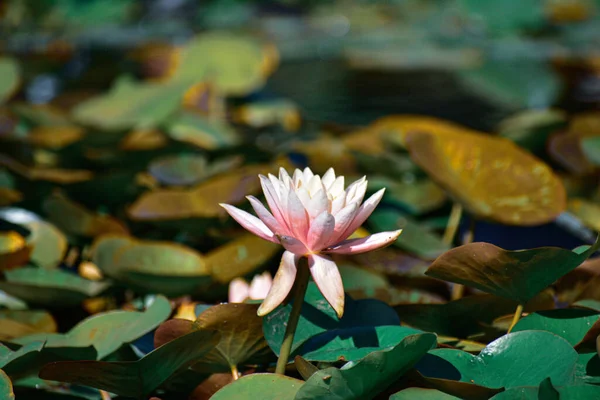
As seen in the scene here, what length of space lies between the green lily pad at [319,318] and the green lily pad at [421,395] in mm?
104

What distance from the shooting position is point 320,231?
56cm

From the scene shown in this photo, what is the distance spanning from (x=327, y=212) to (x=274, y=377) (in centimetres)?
16

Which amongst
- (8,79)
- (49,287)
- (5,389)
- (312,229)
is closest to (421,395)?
(312,229)

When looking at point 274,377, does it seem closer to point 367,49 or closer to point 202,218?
point 202,218

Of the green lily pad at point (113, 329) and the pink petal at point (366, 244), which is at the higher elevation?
the pink petal at point (366, 244)

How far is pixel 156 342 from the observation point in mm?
700

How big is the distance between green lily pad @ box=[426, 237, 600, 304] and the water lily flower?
0.29m

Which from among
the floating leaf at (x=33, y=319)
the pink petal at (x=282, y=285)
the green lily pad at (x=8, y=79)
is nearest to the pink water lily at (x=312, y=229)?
the pink petal at (x=282, y=285)

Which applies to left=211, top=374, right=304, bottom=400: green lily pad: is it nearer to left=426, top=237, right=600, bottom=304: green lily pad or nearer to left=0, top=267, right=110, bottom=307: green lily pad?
left=426, top=237, right=600, bottom=304: green lily pad

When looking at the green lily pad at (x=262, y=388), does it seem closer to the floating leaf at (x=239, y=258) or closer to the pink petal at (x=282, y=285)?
the pink petal at (x=282, y=285)

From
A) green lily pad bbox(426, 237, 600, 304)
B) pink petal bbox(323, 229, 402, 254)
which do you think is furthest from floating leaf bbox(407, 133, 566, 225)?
pink petal bbox(323, 229, 402, 254)

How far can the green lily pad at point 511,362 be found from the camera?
1.98 ft

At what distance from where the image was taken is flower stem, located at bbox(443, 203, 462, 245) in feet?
3.79

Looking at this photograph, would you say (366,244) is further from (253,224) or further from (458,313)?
(458,313)
